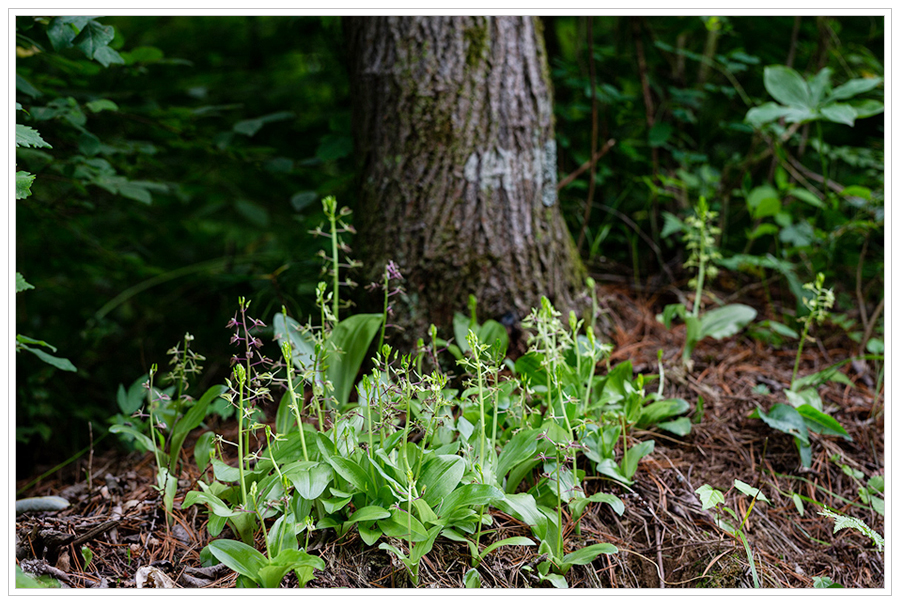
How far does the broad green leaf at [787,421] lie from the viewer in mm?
1841

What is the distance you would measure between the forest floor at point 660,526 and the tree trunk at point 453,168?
734 millimetres

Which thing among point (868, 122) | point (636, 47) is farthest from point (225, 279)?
point (868, 122)

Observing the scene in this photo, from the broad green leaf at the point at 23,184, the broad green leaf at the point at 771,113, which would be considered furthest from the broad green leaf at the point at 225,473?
the broad green leaf at the point at 771,113

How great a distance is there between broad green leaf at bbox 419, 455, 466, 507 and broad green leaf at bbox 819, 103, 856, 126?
209 centimetres

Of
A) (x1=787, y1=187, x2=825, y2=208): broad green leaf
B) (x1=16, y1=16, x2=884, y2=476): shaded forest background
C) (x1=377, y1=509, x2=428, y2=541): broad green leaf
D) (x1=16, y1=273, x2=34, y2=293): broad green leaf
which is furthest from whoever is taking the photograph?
(x1=787, y1=187, x2=825, y2=208): broad green leaf

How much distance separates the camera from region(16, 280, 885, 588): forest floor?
1.41m

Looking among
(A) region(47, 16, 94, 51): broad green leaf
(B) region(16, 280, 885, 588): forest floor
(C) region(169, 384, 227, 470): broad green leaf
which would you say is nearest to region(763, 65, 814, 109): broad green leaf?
(B) region(16, 280, 885, 588): forest floor

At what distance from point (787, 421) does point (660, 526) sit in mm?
646

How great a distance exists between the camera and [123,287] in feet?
10.9

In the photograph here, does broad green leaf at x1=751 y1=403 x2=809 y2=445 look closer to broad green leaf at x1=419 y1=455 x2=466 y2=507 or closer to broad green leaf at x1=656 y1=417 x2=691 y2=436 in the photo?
broad green leaf at x1=656 y1=417 x2=691 y2=436

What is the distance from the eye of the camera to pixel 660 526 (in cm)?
160

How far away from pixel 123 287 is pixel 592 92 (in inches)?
113
